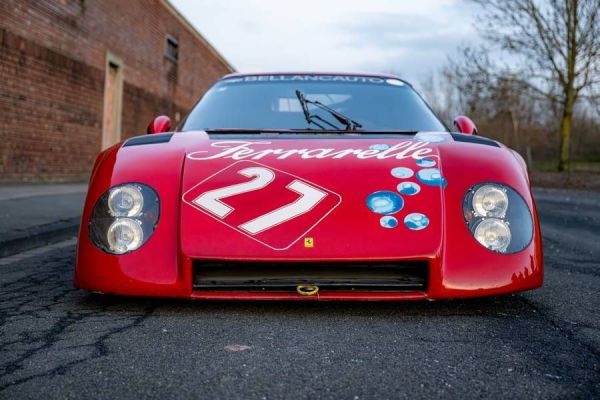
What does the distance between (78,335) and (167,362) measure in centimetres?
50

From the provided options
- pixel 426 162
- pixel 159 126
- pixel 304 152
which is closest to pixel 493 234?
pixel 426 162

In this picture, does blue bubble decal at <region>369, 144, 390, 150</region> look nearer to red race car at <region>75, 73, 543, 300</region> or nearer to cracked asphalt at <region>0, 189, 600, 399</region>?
red race car at <region>75, 73, 543, 300</region>

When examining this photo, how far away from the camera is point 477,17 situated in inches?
838

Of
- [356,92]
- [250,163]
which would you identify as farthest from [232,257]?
[356,92]

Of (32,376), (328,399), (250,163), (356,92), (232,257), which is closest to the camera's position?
(328,399)

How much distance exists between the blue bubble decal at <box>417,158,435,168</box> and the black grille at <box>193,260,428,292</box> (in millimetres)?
488

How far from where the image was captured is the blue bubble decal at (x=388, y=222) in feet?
7.85

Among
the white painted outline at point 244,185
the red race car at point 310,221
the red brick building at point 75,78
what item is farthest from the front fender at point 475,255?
the red brick building at point 75,78

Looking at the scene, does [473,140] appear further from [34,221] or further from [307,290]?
[34,221]

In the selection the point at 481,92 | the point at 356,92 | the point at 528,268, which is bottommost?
the point at 528,268

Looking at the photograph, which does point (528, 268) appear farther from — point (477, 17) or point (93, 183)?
point (477, 17)

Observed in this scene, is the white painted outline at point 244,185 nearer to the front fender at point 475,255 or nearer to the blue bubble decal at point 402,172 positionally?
the blue bubble decal at point 402,172

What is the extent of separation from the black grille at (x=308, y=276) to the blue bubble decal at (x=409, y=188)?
31 centimetres

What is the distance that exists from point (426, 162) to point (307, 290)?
81 cm
